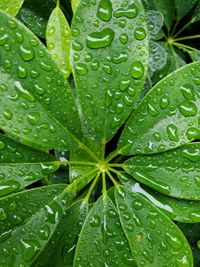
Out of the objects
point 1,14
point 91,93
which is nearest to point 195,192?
point 91,93

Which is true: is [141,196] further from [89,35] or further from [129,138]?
[89,35]

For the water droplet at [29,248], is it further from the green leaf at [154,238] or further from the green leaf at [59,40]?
the green leaf at [59,40]

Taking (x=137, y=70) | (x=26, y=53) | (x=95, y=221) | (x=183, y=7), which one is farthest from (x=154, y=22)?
(x=95, y=221)

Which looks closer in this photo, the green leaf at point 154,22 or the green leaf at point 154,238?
the green leaf at point 154,238

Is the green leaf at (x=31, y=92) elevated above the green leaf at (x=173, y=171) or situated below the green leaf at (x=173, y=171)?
above

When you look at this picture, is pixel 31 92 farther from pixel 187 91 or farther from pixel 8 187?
pixel 187 91

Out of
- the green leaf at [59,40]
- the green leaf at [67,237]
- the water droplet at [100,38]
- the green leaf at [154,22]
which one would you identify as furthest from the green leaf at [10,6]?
the green leaf at [67,237]
